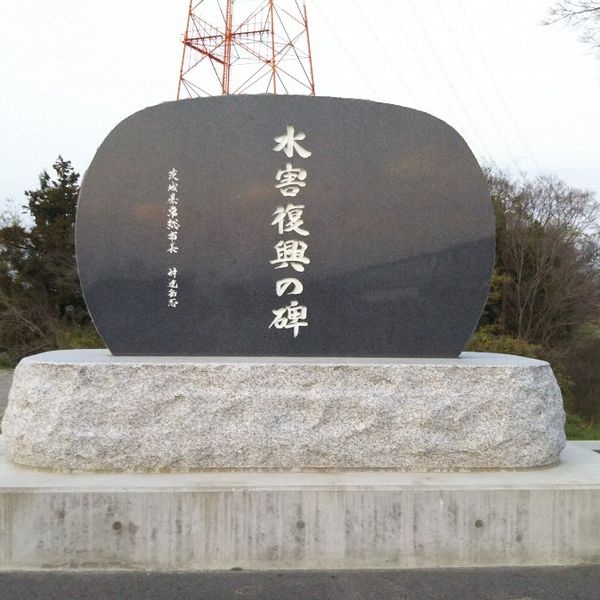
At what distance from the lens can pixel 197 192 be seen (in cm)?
437

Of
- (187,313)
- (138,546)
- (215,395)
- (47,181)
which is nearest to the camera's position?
(138,546)

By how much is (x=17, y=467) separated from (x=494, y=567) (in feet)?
8.53

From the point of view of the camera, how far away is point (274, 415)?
393 cm

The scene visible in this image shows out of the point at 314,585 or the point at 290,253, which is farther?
the point at 290,253

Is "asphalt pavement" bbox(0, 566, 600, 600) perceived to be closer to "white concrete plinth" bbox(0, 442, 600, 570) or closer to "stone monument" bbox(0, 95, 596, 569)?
"white concrete plinth" bbox(0, 442, 600, 570)

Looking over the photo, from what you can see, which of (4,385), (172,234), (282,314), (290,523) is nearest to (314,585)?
(290,523)

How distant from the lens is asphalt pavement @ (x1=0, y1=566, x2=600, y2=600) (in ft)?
10.7

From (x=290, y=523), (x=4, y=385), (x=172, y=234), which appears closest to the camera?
(x=290, y=523)

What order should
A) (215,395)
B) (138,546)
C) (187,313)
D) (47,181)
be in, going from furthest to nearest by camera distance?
(47,181)
(187,313)
(215,395)
(138,546)

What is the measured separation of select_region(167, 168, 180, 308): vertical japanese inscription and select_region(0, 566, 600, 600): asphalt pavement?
1.59 metres

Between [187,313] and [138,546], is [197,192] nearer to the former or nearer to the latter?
[187,313]

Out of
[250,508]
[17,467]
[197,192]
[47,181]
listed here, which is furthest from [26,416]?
[47,181]

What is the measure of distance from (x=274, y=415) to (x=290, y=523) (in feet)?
1.93

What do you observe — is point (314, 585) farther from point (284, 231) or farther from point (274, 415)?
point (284, 231)
